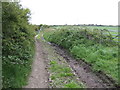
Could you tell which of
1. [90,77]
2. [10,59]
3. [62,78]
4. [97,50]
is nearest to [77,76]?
[90,77]

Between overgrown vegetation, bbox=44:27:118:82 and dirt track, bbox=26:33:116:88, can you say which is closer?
dirt track, bbox=26:33:116:88

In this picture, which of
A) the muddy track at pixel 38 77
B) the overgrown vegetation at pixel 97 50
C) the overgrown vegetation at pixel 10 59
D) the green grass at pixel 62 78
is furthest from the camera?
the overgrown vegetation at pixel 97 50

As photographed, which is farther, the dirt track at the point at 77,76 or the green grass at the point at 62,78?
the dirt track at the point at 77,76

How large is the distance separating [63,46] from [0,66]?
34.4ft

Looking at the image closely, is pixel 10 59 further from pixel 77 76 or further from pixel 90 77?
pixel 90 77

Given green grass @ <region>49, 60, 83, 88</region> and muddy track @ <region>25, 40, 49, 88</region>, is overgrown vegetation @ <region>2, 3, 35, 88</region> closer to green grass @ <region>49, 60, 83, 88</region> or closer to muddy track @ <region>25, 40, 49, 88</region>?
muddy track @ <region>25, 40, 49, 88</region>

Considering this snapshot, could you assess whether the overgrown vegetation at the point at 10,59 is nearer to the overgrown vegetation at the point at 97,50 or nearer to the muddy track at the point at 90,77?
the muddy track at the point at 90,77

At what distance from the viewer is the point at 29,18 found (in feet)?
57.9

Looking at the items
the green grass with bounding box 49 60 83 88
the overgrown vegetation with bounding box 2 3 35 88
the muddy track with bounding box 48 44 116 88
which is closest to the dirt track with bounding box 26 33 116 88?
the muddy track with bounding box 48 44 116 88

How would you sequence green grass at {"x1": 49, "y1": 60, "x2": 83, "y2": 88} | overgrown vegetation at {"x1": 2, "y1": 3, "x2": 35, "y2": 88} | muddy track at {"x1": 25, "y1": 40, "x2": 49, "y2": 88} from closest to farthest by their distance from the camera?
overgrown vegetation at {"x1": 2, "y1": 3, "x2": 35, "y2": 88}, green grass at {"x1": 49, "y1": 60, "x2": 83, "y2": 88}, muddy track at {"x1": 25, "y1": 40, "x2": 49, "y2": 88}

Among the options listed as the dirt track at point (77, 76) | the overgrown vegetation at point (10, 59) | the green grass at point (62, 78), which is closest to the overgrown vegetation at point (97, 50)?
the dirt track at point (77, 76)

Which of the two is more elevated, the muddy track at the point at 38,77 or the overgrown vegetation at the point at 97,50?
the overgrown vegetation at the point at 97,50

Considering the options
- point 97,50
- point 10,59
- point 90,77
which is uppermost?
point 97,50

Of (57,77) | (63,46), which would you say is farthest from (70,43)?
(57,77)
